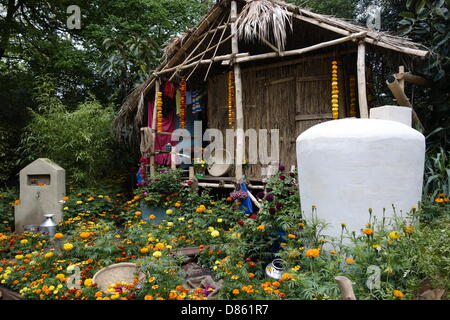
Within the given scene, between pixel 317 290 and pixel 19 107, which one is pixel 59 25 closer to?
pixel 19 107

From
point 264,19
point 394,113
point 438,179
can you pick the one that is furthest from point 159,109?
point 438,179

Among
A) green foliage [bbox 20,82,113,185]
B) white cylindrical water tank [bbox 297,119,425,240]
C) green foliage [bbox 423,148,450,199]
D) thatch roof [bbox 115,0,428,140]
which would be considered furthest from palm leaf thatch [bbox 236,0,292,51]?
green foliage [bbox 20,82,113,185]

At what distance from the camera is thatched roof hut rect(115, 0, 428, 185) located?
4996 millimetres

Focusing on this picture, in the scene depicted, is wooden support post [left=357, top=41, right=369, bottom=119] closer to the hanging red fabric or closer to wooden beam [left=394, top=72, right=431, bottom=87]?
wooden beam [left=394, top=72, right=431, bottom=87]

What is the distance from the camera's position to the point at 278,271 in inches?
126

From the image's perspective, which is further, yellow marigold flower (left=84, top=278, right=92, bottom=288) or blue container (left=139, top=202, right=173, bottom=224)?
→ blue container (left=139, top=202, right=173, bottom=224)

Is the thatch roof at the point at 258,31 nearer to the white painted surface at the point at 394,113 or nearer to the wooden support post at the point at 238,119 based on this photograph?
the wooden support post at the point at 238,119

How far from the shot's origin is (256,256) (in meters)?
3.68

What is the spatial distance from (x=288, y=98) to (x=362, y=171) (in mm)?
3691

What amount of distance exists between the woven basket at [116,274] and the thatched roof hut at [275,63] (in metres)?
2.63

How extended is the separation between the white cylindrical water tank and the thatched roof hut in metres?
1.89

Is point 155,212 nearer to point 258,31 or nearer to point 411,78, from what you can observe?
point 258,31

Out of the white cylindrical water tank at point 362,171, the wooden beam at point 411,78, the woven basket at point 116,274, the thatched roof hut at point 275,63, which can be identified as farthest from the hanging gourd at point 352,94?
the woven basket at point 116,274
